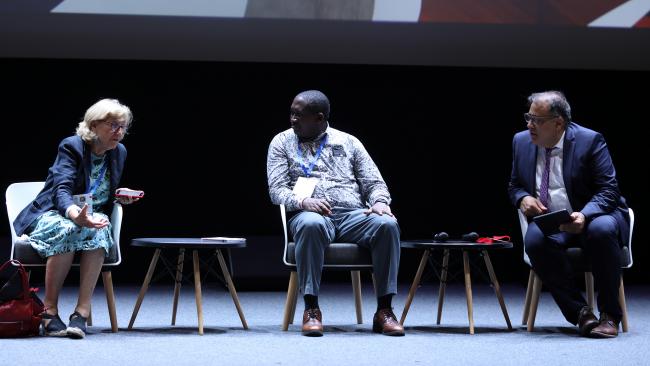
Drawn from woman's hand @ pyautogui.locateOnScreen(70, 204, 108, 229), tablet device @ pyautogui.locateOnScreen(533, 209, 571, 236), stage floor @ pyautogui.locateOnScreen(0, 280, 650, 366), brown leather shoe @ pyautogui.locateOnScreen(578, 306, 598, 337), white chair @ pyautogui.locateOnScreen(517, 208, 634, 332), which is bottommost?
stage floor @ pyautogui.locateOnScreen(0, 280, 650, 366)

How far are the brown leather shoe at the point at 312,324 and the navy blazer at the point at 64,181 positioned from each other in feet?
3.19

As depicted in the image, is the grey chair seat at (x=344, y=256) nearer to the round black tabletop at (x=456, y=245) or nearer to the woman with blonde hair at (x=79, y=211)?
the round black tabletop at (x=456, y=245)

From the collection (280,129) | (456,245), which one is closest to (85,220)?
(456,245)

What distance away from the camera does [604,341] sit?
3.53 metres

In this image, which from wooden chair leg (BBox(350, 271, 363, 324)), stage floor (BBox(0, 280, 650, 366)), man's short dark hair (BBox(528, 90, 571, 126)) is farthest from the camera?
wooden chair leg (BBox(350, 271, 363, 324))

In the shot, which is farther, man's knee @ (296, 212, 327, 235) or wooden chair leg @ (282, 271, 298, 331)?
wooden chair leg @ (282, 271, 298, 331)

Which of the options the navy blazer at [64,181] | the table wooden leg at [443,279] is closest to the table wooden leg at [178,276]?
the navy blazer at [64,181]

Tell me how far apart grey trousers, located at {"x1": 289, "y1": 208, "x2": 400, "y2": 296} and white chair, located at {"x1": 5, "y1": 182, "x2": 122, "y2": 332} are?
71 centimetres

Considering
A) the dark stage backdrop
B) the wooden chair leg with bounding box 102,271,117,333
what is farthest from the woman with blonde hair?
the dark stage backdrop

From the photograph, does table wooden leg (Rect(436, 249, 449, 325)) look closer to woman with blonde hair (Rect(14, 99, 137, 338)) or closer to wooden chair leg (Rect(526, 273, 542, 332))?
wooden chair leg (Rect(526, 273, 542, 332))

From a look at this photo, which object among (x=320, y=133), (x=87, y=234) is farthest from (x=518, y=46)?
(x=87, y=234)

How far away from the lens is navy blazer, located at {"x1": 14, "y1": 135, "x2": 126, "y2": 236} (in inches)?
141

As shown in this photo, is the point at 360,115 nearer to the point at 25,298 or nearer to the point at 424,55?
the point at 424,55

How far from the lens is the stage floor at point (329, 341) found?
9.91 ft
